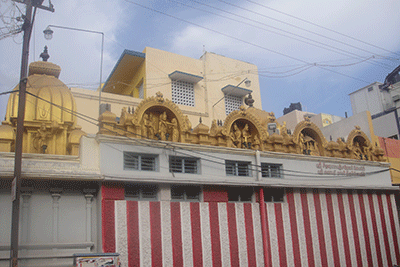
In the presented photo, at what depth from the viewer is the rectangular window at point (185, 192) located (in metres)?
15.7

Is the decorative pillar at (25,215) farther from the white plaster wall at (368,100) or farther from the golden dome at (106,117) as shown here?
the white plaster wall at (368,100)

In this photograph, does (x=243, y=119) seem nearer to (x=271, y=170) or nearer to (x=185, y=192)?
(x=271, y=170)

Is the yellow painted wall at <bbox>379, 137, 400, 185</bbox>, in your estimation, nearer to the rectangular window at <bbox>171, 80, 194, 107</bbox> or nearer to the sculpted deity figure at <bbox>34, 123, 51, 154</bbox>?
the rectangular window at <bbox>171, 80, 194, 107</bbox>

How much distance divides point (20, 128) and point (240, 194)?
9.56 metres

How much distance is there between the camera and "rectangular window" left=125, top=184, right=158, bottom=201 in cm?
1463

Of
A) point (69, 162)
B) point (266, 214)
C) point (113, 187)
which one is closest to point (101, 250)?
point (113, 187)

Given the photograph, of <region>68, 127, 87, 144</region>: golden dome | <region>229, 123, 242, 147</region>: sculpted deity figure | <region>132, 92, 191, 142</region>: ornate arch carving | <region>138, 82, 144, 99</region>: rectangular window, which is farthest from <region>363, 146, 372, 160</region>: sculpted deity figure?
<region>68, 127, 87, 144</region>: golden dome

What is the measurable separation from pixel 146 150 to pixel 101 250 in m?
3.98

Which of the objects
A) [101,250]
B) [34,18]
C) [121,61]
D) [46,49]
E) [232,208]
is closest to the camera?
[34,18]

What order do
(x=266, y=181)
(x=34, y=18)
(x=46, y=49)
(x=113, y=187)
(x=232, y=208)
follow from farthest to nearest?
(x=46, y=49), (x=266, y=181), (x=232, y=208), (x=113, y=187), (x=34, y=18)

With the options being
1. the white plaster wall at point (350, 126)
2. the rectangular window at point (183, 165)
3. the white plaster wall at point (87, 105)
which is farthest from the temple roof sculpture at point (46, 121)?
the white plaster wall at point (350, 126)

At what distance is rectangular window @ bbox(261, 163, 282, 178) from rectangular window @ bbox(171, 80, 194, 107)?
953 cm

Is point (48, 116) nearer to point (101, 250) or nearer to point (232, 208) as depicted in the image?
point (101, 250)

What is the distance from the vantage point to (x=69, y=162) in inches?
541
